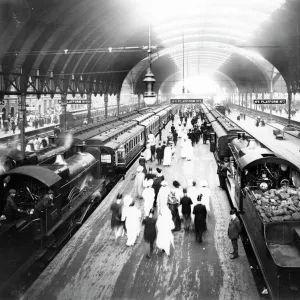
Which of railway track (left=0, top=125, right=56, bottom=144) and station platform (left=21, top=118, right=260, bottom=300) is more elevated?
railway track (left=0, top=125, right=56, bottom=144)

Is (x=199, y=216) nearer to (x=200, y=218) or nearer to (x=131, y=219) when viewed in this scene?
(x=200, y=218)

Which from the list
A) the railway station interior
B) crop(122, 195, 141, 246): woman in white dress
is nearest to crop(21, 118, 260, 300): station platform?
the railway station interior

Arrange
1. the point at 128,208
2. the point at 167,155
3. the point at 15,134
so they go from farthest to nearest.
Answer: the point at 15,134 → the point at 167,155 → the point at 128,208

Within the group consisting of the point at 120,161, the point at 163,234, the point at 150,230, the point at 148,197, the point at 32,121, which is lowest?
the point at 163,234

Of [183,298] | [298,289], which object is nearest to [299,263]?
[298,289]

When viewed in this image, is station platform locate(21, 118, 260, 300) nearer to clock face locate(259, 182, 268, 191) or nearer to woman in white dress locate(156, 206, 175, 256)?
woman in white dress locate(156, 206, 175, 256)

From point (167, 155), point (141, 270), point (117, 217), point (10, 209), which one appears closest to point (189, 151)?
point (167, 155)

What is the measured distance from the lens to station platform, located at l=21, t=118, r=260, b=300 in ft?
23.2

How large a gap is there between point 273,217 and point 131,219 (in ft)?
11.8

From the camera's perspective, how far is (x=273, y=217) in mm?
7188

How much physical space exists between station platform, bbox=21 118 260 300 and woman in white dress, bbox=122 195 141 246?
0.84ft

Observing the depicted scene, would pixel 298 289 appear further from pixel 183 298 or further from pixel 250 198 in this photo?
pixel 250 198

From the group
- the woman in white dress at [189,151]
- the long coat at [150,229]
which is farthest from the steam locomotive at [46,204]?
the woman in white dress at [189,151]

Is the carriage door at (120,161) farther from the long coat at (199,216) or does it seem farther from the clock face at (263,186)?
the clock face at (263,186)
